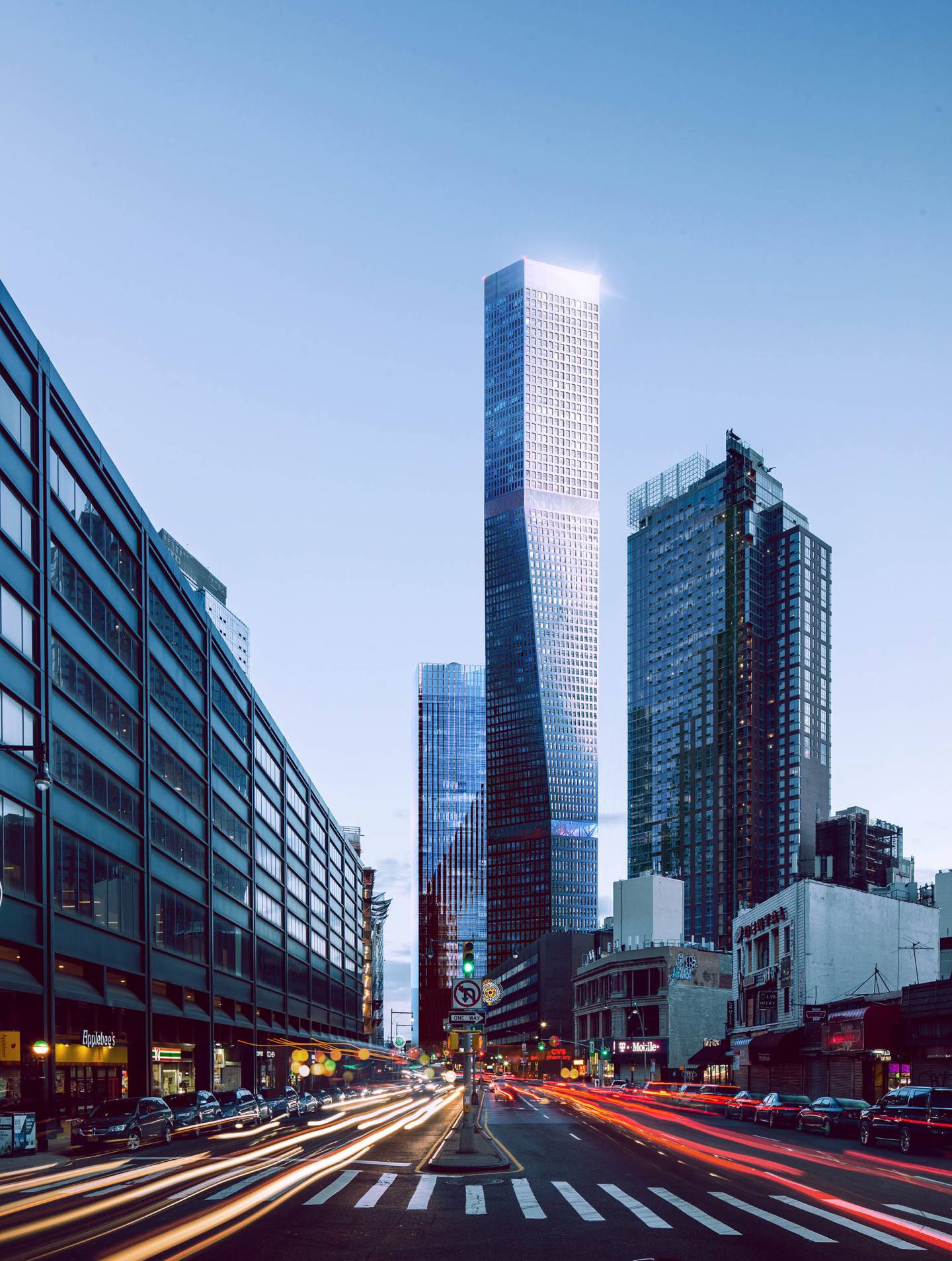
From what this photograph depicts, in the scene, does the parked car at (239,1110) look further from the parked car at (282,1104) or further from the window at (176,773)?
the window at (176,773)

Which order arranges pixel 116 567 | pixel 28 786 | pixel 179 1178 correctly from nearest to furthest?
pixel 179 1178 → pixel 28 786 → pixel 116 567

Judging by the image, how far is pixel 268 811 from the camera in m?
97.9

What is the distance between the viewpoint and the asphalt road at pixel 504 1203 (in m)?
17.0

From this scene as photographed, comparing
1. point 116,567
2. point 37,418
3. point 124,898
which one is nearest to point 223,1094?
point 124,898

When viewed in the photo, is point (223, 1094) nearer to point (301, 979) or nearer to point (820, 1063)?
point (820, 1063)

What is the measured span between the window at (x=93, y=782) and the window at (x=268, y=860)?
110ft

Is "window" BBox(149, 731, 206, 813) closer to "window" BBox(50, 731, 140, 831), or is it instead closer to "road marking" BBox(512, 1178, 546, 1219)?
"window" BBox(50, 731, 140, 831)

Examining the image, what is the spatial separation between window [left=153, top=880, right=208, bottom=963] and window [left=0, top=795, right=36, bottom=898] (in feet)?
55.4

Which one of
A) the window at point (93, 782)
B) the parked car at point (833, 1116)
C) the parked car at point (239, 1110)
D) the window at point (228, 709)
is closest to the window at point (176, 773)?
the window at point (93, 782)

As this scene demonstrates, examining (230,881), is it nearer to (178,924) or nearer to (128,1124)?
(178,924)

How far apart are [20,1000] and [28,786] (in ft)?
24.8

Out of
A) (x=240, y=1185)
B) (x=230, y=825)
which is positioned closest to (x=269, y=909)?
(x=230, y=825)

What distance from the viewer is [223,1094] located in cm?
5378

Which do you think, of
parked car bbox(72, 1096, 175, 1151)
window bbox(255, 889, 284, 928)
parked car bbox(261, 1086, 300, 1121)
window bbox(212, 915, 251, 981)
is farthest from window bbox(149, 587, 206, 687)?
parked car bbox(72, 1096, 175, 1151)
